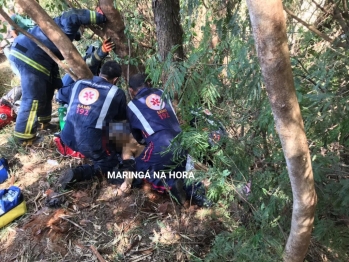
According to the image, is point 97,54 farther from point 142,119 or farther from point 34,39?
point 142,119

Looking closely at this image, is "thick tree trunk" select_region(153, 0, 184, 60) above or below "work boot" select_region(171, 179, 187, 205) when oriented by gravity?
above

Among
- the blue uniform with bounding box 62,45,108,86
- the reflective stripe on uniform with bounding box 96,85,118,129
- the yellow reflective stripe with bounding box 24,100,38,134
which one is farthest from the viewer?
the yellow reflective stripe with bounding box 24,100,38,134

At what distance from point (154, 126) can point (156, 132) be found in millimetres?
59

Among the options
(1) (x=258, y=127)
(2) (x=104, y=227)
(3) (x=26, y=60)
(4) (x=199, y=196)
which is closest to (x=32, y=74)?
(3) (x=26, y=60)

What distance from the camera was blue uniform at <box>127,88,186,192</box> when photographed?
312 cm

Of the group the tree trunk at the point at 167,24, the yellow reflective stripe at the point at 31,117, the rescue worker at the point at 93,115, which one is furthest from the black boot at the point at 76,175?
the tree trunk at the point at 167,24

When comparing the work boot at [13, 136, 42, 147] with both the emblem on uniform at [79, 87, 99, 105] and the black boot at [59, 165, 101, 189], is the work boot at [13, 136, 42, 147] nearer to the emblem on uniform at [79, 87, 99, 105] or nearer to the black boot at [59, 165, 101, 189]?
the black boot at [59, 165, 101, 189]

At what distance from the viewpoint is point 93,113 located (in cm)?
327

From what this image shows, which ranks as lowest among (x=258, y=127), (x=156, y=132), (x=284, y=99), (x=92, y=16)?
(x=156, y=132)

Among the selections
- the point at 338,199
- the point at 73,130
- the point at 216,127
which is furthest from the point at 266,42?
the point at 73,130

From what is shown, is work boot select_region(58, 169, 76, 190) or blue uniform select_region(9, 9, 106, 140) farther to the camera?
blue uniform select_region(9, 9, 106, 140)

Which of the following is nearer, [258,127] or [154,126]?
[258,127]

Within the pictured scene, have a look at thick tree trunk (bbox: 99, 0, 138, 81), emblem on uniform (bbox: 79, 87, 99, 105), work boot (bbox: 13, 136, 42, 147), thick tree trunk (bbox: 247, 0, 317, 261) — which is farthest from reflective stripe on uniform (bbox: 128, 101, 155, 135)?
thick tree trunk (bbox: 247, 0, 317, 261)

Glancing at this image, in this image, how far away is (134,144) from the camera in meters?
3.61
